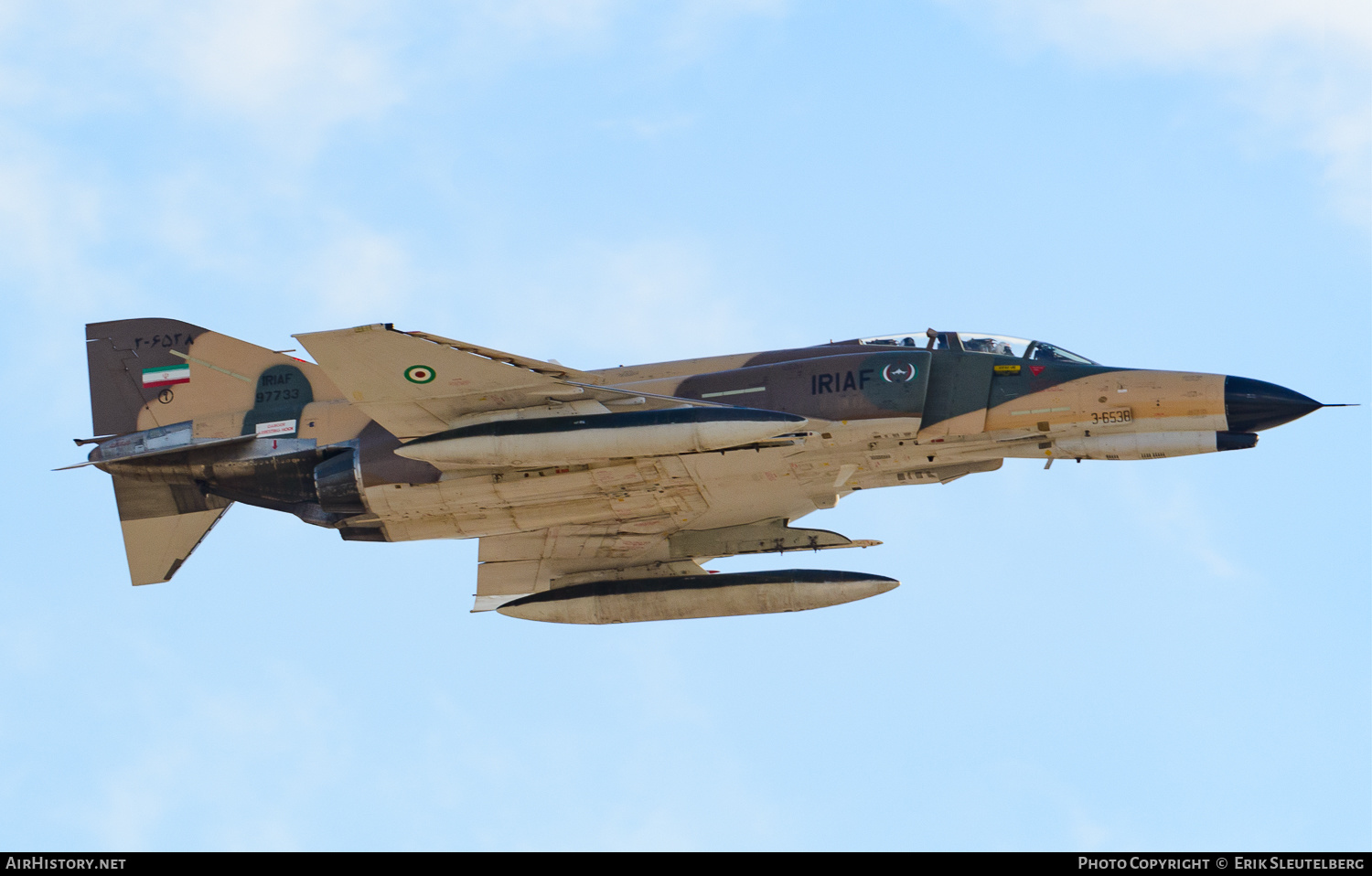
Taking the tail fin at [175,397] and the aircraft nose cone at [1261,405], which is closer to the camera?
the aircraft nose cone at [1261,405]

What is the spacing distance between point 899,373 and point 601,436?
13.8 feet

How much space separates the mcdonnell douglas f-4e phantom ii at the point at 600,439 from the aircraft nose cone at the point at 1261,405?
28mm

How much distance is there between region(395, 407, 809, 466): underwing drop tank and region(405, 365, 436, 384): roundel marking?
88 centimetres

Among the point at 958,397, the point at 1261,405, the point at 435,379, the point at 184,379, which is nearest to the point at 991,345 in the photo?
the point at 958,397

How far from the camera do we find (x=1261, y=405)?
18922 millimetres

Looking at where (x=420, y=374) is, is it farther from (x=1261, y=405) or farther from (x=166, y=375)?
(x=1261, y=405)

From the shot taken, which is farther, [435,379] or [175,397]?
[175,397]

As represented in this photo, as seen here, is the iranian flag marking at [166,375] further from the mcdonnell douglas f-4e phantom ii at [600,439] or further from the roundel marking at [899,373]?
the roundel marking at [899,373]

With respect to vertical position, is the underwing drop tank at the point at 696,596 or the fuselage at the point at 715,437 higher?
the fuselage at the point at 715,437

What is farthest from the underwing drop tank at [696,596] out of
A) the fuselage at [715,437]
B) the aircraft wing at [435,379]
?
the aircraft wing at [435,379]

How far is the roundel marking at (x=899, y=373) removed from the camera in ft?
63.0

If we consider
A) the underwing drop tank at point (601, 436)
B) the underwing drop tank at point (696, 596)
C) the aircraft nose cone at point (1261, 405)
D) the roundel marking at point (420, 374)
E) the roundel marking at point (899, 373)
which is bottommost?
the underwing drop tank at point (696, 596)

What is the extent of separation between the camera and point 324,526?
70.9 feet
